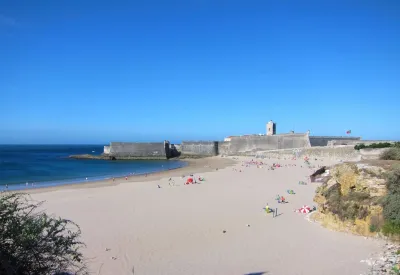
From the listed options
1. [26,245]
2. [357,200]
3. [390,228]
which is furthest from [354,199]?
[26,245]

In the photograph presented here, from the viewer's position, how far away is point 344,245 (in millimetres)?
6977

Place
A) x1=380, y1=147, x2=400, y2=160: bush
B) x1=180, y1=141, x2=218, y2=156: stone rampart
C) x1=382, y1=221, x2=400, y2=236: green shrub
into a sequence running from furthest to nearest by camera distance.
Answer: x1=180, y1=141, x2=218, y2=156: stone rampart, x1=380, y1=147, x2=400, y2=160: bush, x1=382, y1=221, x2=400, y2=236: green shrub

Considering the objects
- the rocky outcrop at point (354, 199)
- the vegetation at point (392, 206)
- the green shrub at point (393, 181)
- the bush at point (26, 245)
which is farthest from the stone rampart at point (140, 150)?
the bush at point (26, 245)

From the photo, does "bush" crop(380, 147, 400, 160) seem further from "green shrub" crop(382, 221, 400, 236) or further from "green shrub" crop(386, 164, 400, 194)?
"green shrub" crop(382, 221, 400, 236)

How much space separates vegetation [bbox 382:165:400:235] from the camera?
22.4ft

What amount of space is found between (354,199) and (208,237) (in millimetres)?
3564

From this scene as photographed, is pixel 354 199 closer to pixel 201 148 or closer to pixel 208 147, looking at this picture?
pixel 208 147

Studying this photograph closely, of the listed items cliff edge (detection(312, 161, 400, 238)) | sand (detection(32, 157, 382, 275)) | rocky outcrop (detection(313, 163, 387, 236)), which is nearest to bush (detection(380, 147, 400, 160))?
cliff edge (detection(312, 161, 400, 238))

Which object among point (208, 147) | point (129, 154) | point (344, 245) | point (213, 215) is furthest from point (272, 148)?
point (344, 245)

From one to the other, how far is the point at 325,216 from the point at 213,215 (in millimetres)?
3315

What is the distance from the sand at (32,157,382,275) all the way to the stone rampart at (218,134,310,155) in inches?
1076

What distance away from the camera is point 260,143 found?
44.0m

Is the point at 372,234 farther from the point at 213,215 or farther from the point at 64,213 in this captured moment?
the point at 64,213

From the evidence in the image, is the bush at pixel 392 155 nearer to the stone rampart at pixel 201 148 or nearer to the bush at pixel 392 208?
the bush at pixel 392 208
